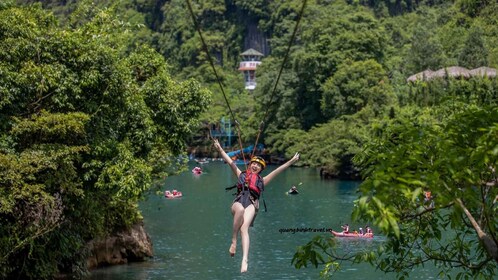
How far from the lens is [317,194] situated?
54562 millimetres

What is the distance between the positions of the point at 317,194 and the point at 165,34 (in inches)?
4367

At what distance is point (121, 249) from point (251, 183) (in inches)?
686

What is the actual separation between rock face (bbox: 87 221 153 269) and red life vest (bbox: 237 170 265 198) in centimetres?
1540

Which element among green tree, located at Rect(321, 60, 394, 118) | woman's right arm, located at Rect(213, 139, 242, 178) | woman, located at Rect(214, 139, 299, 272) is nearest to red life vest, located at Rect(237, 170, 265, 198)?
woman, located at Rect(214, 139, 299, 272)


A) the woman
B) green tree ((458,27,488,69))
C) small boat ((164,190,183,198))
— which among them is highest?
green tree ((458,27,488,69))

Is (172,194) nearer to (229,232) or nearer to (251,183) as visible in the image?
(229,232)

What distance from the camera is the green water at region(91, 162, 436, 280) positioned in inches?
1146

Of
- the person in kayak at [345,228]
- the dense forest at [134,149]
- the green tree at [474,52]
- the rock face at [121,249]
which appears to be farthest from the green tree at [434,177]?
the green tree at [474,52]

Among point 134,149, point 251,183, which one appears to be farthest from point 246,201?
point 134,149

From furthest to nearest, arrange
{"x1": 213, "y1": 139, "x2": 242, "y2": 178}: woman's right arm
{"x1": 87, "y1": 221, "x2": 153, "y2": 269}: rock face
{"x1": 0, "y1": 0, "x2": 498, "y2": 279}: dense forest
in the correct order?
{"x1": 87, "y1": 221, "x2": 153, "y2": 269}: rock face
{"x1": 213, "y1": 139, "x2": 242, "y2": 178}: woman's right arm
{"x1": 0, "y1": 0, "x2": 498, "y2": 279}: dense forest

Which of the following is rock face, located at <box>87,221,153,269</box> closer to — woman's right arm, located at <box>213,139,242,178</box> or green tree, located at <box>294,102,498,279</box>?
woman's right arm, located at <box>213,139,242,178</box>

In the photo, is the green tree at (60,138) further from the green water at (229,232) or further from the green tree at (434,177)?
the green tree at (434,177)

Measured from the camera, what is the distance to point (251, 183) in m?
12.2

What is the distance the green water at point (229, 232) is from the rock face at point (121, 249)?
14.3 inches
